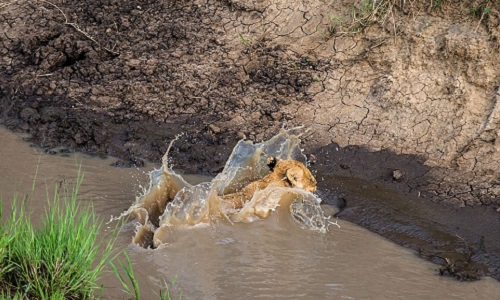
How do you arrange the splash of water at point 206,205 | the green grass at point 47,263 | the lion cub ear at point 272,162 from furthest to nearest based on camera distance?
the lion cub ear at point 272,162 < the splash of water at point 206,205 < the green grass at point 47,263

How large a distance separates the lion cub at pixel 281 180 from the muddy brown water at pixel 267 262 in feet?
0.65

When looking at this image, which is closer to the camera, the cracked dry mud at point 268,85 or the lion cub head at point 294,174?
the lion cub head at point 294,174

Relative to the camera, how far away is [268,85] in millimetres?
6469

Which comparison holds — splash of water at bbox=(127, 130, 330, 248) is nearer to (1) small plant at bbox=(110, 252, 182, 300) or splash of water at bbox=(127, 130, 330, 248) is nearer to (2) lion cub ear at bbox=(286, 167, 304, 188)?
(2) lion cub ear at bbox=(286, 167, 304, 188)

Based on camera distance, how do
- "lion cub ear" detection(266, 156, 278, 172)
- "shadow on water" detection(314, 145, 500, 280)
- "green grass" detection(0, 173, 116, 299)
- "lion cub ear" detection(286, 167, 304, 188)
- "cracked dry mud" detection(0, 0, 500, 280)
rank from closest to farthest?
"green grass" detection(0, 173, 116, 299) → "shadow on water" detection(314, 145, 500, 280) → "lion cub ear" detection(286, 167, 304, 188) → "lion cub ear" detection(266, 156, 278, 172) → "cracked dry mud" detection(0, 0, 500, 280)

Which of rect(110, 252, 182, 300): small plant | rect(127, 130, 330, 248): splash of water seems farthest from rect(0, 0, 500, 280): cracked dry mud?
rect(110, 252, 182, 300): small plant

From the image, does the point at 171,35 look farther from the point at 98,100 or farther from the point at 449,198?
the point at 449,198

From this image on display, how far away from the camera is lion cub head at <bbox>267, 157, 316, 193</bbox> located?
521 centimetres

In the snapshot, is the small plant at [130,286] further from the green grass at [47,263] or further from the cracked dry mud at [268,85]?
the cracked dry mud at [268,85]

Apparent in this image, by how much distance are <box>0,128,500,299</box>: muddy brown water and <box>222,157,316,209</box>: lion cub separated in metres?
0.20

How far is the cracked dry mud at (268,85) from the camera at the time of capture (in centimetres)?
586

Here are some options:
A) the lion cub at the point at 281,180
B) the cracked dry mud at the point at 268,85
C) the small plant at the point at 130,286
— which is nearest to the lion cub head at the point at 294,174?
the lion cub at the point at 281,180

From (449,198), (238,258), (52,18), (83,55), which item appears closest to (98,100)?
(83,55)

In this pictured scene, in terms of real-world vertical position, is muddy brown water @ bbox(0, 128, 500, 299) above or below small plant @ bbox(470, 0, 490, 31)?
below
